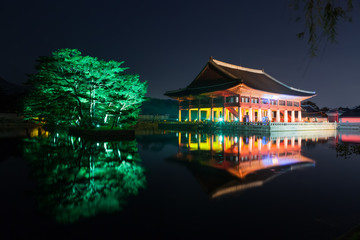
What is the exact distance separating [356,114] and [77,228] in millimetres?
65756

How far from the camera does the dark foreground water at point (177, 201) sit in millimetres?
4203

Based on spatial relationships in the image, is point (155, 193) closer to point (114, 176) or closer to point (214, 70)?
point (114, 176)

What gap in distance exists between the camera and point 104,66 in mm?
22625

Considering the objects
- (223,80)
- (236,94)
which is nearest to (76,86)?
(236,94)

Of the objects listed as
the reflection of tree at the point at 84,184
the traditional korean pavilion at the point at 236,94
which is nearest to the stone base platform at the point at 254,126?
the traditional korean pavilion at the point at 236,94

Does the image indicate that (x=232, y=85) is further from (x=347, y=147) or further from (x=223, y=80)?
(x=347, y=147)

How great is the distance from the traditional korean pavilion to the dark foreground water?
91.2 ft

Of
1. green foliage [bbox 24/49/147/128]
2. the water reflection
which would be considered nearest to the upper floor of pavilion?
the water reflection

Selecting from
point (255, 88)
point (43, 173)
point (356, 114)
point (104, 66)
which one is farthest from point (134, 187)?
point (356, 114)

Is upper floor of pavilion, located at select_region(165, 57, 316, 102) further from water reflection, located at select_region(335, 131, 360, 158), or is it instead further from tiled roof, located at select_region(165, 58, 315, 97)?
water reflection, located at select_region(335, 131, 360, 158)

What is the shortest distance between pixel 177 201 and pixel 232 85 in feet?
104

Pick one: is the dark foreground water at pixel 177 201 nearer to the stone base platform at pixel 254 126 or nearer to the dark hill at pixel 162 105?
the stone base platform at pixel 254 126

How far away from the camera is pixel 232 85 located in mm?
35406

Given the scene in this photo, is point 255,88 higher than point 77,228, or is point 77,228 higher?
Answer: point 255,88
